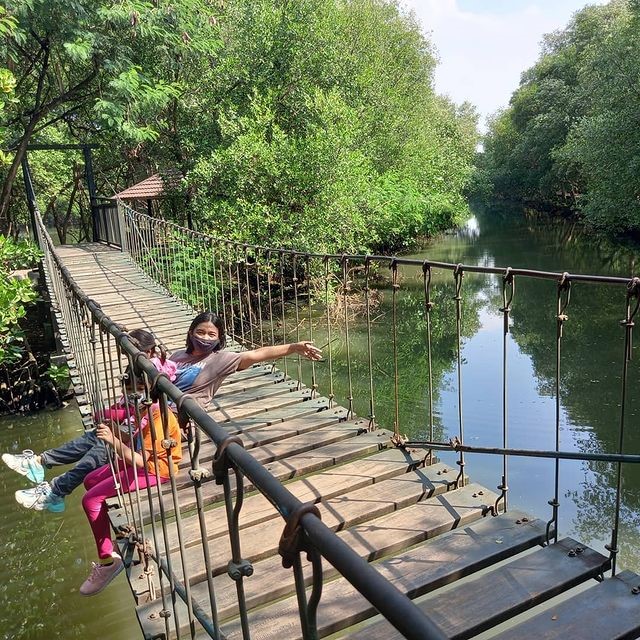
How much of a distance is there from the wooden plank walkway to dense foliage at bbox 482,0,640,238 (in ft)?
57.3

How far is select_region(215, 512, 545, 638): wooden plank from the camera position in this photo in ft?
6.88

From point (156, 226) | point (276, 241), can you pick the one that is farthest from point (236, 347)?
point (276, 241)

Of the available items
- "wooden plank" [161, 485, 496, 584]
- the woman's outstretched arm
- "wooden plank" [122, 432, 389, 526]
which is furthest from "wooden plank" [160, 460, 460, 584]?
the woman's outstretched arm

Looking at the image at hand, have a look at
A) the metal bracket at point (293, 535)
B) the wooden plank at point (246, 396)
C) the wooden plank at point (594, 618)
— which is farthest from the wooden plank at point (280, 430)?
the metal bracket at point (293, 535)

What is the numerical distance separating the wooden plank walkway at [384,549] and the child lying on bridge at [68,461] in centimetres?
40

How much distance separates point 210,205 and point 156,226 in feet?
9.93

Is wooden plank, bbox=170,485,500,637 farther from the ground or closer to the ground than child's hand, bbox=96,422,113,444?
closer to the ground

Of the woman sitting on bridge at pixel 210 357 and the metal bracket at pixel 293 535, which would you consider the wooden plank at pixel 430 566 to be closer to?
the woman sitting on bridge at pixel 210 357

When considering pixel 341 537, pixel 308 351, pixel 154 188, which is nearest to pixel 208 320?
pixel 308 351

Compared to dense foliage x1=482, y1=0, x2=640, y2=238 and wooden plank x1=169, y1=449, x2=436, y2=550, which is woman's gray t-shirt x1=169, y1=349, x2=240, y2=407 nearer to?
wooden plank x1=169, y1=449, x2=436, y2=550

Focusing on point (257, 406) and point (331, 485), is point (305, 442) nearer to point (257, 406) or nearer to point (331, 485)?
point (331, 485)

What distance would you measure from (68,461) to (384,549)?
1.98m

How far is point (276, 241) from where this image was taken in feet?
40.2

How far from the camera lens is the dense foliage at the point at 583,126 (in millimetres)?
17969
